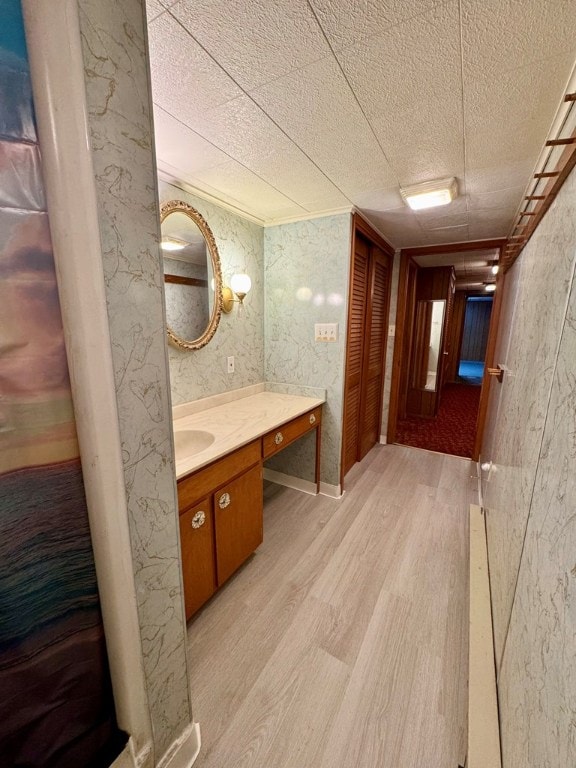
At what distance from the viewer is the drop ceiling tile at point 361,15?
0.76 m

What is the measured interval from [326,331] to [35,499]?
6.47ft

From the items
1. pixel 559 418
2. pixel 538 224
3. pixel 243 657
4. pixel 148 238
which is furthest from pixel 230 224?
pixel 243 657

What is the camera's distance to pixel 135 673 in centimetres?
Answer: 78

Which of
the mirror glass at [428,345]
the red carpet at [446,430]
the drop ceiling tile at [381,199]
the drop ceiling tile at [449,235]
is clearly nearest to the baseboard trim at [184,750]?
the drop ceiling tile at [381,199]

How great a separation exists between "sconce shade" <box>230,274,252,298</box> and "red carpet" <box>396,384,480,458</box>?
254 centimetres

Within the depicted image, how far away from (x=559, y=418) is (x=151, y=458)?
3.15 ft

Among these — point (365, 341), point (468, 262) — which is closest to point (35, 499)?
point (365, 341)

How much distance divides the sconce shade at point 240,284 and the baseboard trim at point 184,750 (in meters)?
2.11

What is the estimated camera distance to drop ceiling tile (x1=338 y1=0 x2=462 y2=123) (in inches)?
32.3

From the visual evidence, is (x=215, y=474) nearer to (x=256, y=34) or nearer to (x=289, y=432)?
(x=289, y=432)

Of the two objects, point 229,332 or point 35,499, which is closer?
point 35,499

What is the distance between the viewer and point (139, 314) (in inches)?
27.5

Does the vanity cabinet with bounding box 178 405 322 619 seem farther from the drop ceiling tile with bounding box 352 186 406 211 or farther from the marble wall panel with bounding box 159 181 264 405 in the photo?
Answer: the drop ceiling tile with bounding box 352 186 406 211

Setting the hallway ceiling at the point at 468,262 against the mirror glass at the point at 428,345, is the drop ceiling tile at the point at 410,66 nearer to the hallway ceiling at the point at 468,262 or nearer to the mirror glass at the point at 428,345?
the hallway ceiling at the point at 468,262
